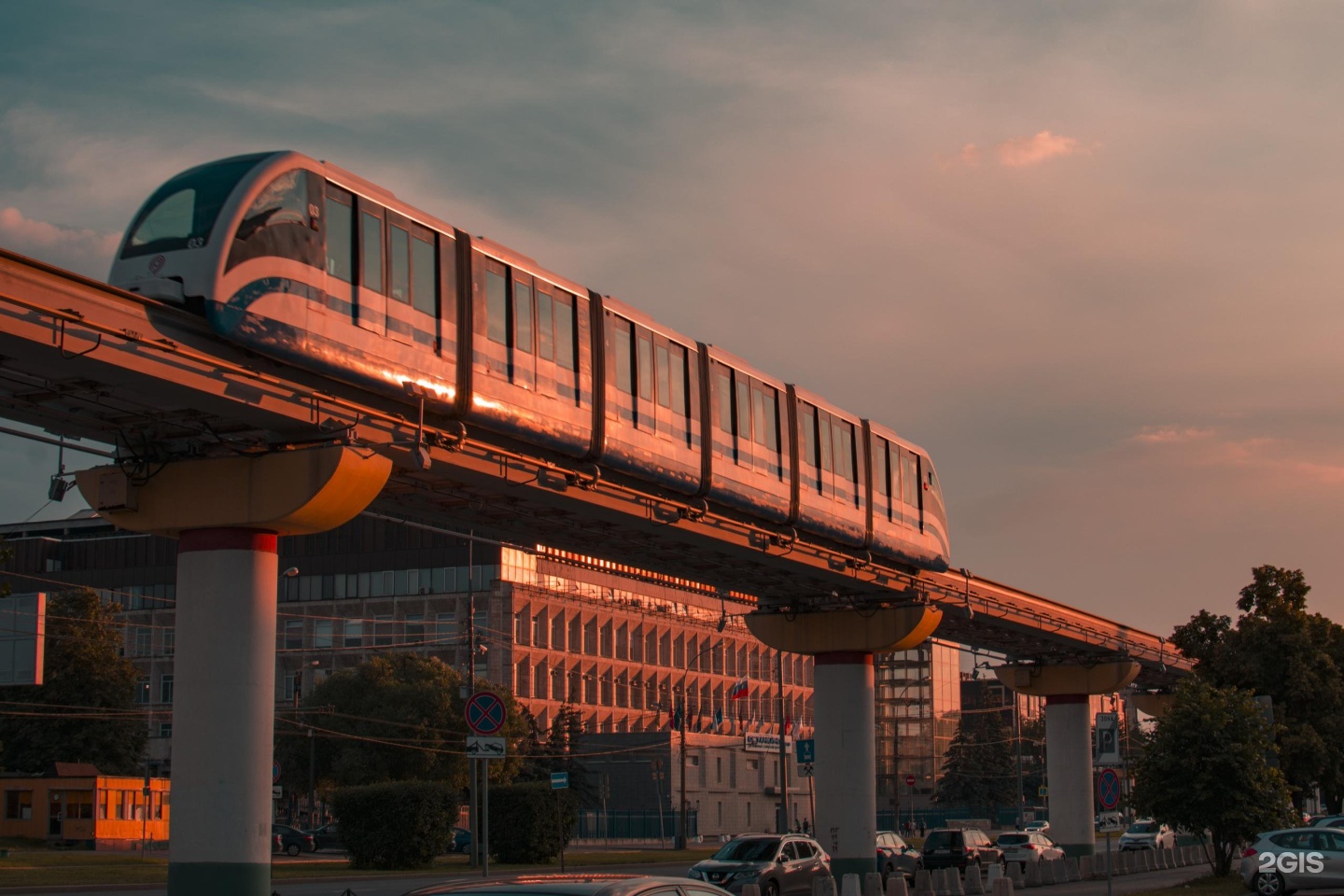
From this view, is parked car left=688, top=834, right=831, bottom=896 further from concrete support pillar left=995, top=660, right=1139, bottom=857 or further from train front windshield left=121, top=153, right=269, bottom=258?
concrete support pillar left=995, top=660, right=1139, bottom=857

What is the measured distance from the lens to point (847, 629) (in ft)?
130

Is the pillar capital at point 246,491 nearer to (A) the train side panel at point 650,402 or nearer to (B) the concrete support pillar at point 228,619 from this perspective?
(B) the concrete support pillar at point 228,619

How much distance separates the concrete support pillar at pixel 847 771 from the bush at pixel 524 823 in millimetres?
15489

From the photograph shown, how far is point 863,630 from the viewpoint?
1545 inches

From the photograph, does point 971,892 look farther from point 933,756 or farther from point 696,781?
point 933,756

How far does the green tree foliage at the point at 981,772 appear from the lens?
128125 mm

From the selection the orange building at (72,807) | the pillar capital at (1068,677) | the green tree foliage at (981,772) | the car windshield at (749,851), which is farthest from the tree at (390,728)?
the green tree foliage at (981,772)

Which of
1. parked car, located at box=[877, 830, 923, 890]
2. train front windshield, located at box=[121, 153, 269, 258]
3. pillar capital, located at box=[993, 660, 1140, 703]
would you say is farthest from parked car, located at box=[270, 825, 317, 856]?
train front windshield, located at box=[121, 153, 269, 258]

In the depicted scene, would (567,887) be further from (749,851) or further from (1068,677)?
(1068,677)

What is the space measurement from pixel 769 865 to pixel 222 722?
1487 cm

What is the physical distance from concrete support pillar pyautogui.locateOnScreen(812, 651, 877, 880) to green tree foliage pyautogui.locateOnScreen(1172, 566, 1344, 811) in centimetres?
1820

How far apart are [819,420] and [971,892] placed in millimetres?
11159

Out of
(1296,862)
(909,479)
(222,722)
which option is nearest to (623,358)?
(222,722)

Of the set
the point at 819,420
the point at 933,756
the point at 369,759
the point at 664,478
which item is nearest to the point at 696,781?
the point at 369,759
